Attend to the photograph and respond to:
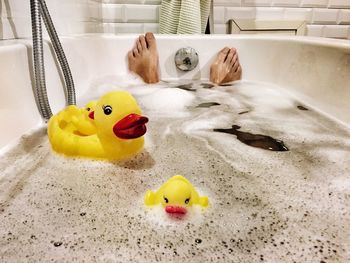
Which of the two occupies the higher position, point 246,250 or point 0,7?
point 0,7

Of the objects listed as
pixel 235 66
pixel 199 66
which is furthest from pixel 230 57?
pixel 199 66

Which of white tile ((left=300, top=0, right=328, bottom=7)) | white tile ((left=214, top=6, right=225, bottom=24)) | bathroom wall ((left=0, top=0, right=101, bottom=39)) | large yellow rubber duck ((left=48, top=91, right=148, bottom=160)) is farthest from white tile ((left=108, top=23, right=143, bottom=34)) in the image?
large yellow rubber duck ((left=48, top=91, right=148, bottom=160))

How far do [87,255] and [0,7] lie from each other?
703mm

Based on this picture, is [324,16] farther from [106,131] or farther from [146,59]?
[106,131]

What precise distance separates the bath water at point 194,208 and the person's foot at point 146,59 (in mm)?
586

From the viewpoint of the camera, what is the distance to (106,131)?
62 centimetres

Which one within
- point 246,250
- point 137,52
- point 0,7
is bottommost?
point 246,250

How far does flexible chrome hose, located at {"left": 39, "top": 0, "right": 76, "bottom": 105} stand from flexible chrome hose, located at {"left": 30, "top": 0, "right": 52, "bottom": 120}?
37 mm

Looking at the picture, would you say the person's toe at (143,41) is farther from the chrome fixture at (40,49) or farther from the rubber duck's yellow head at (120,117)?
the rubber duck's yellow head at (120,117)

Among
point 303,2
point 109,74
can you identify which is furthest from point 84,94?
point 303,2

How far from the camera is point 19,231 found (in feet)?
1.57

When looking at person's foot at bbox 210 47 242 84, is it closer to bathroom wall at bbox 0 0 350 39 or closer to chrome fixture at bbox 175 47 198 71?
chrome fixture at bbox 175 47 198 71

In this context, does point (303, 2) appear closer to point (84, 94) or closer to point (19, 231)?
point (84, 94)

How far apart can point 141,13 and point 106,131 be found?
60.2 inches
